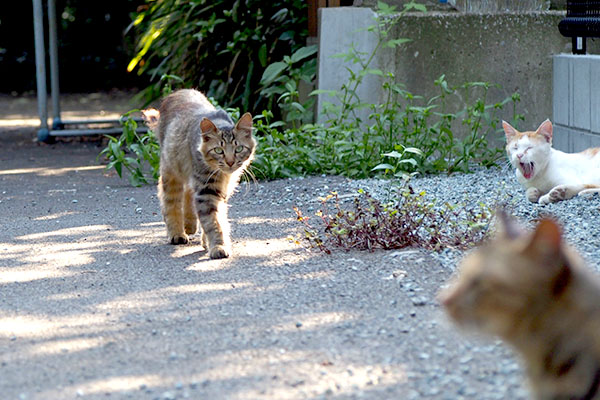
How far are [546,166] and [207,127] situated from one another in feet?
7.73

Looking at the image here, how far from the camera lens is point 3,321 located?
11.0 feet

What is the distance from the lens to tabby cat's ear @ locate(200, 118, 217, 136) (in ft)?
14.4

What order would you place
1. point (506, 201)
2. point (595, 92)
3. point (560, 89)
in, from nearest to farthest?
point (506, 201), point (595, 92), point (560, 89)

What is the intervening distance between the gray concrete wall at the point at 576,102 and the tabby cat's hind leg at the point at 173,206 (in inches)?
128

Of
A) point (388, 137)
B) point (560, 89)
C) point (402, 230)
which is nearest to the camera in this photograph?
point (402, 230)

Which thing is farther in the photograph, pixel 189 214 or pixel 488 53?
pixel 488 53

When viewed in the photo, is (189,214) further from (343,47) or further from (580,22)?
(580,22)

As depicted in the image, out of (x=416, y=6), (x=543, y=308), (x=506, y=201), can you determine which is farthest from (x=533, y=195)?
(x=543, y=308)

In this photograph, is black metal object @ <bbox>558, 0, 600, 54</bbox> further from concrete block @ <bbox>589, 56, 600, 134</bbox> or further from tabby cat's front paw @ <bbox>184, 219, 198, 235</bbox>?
tabby cat's front paw @ <bbox>184, 219, 198, 235</bbox>

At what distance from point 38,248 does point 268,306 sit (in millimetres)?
1933

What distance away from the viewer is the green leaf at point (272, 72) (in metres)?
8.09

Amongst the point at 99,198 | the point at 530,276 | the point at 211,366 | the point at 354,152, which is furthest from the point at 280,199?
the point at 530,276

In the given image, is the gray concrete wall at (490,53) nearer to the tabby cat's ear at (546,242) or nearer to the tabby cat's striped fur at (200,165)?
the tabby cat's striped fur at (200,165)

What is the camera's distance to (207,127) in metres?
4.40
